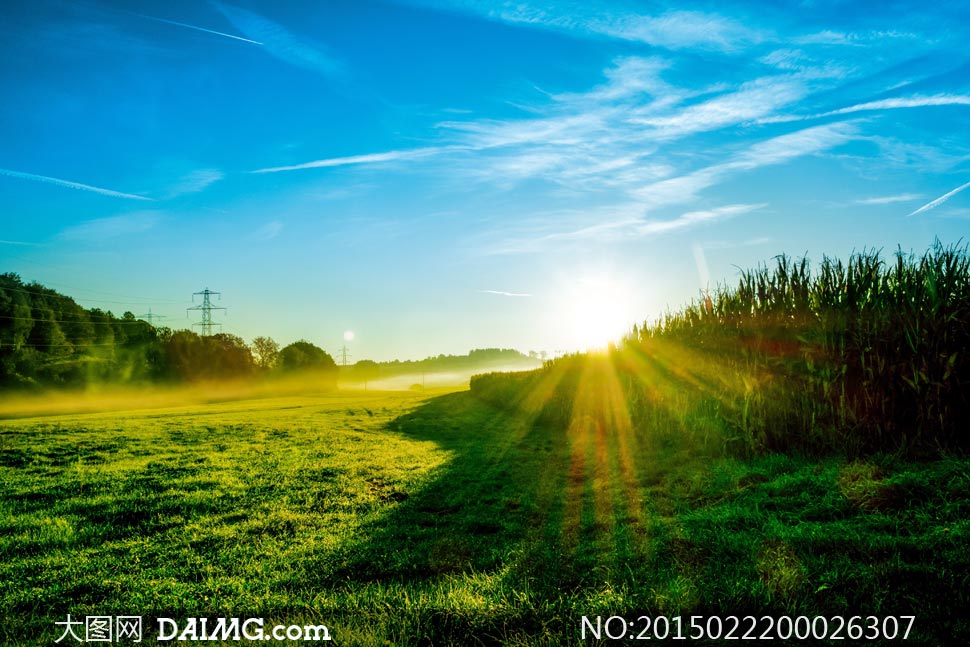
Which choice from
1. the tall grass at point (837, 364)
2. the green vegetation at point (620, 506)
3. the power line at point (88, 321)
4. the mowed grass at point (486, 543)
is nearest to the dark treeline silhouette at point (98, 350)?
the power line at point (88, 321)

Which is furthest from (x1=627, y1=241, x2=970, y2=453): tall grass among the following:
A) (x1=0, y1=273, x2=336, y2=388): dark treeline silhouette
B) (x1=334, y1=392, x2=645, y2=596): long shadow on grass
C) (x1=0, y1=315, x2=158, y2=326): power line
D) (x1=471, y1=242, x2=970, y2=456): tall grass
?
(x1=0, y1=315, x2=158, y2=326): power line

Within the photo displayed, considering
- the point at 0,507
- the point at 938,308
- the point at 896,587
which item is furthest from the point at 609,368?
the point at 0,507

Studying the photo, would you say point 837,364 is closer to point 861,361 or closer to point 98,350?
point 861,361

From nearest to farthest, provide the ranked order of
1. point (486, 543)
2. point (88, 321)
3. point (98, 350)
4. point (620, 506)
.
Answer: point (486, 543) → point (620, 506) → point (98, 350) → point (88, 321)

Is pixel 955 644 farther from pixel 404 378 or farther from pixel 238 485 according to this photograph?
pixel 404 378

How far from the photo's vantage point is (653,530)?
6473 mm

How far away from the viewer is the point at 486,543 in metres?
6.77

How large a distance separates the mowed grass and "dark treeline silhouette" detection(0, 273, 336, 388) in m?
54.0

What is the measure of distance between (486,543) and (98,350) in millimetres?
74402

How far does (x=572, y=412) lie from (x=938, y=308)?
10.6m

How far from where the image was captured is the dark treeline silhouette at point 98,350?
53750mm

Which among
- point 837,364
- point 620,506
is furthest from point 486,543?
point 837,364

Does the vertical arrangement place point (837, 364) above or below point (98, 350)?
below

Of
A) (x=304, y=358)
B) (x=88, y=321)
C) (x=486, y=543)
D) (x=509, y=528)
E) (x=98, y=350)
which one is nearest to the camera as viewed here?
(x=486, y=543)
